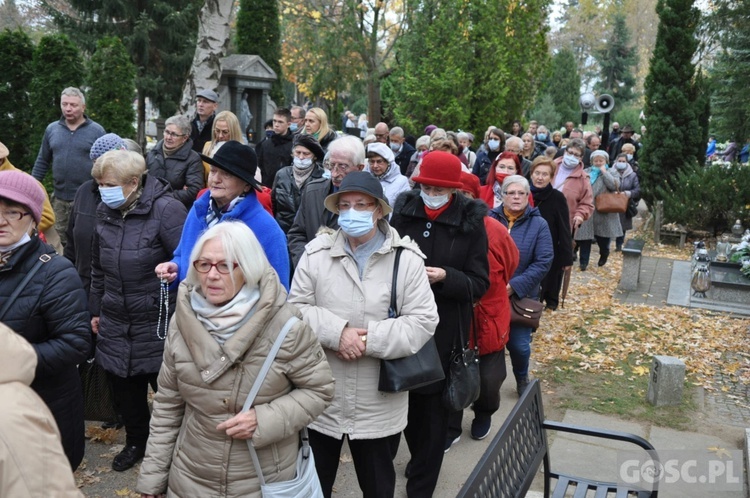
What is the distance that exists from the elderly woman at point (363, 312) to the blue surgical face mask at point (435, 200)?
60 centimetres

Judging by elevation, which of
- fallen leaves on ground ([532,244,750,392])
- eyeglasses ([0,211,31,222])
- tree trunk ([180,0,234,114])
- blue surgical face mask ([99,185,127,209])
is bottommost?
fallen leaves on ground ([532,244,750,392])

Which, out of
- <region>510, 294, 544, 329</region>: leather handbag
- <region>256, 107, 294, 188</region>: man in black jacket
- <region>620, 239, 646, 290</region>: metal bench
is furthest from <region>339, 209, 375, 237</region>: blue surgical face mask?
<region>620, 239, 646, 290</region>: metal bench

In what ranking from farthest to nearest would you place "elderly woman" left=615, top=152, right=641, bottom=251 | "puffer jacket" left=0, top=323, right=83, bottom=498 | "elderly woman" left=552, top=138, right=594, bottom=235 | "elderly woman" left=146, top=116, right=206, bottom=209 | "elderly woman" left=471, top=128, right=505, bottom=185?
"elderly woman" left=615, top=152, right=641, bottom=251 < "elderly woman" left=471, top=128, right=505, bottom=185 < "elderly woman" left=552, top=138, right=594, bottom=235 < "elderly woman" left=146, top=116, right=206, bottom=209 < "puffer jacket" left=0, top=323, right=83, bottom=498

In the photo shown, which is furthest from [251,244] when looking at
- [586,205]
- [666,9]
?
[666,9]

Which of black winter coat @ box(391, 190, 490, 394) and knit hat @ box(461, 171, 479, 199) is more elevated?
knit hat @ box(461, 171, 479, 199)

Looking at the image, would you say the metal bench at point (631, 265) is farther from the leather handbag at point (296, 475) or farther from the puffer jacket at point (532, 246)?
the leather handbag at point (296, 475)

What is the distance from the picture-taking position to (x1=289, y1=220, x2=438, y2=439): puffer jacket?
11.2ft

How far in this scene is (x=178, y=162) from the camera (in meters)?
5.99

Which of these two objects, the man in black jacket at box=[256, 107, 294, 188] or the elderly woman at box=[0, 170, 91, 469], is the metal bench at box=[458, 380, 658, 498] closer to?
the elderly woman at box=[0, 170, 91, 469]

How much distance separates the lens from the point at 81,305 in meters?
3.34

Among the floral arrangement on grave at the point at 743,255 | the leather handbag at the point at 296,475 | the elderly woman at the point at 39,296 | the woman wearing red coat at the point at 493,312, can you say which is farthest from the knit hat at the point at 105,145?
the floral arrangement on grave at the point at 743,255

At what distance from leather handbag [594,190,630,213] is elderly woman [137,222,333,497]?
9.82 m

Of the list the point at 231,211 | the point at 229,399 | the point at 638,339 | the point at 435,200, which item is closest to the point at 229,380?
the point at 229,399

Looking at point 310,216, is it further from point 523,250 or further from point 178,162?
point 523,250
